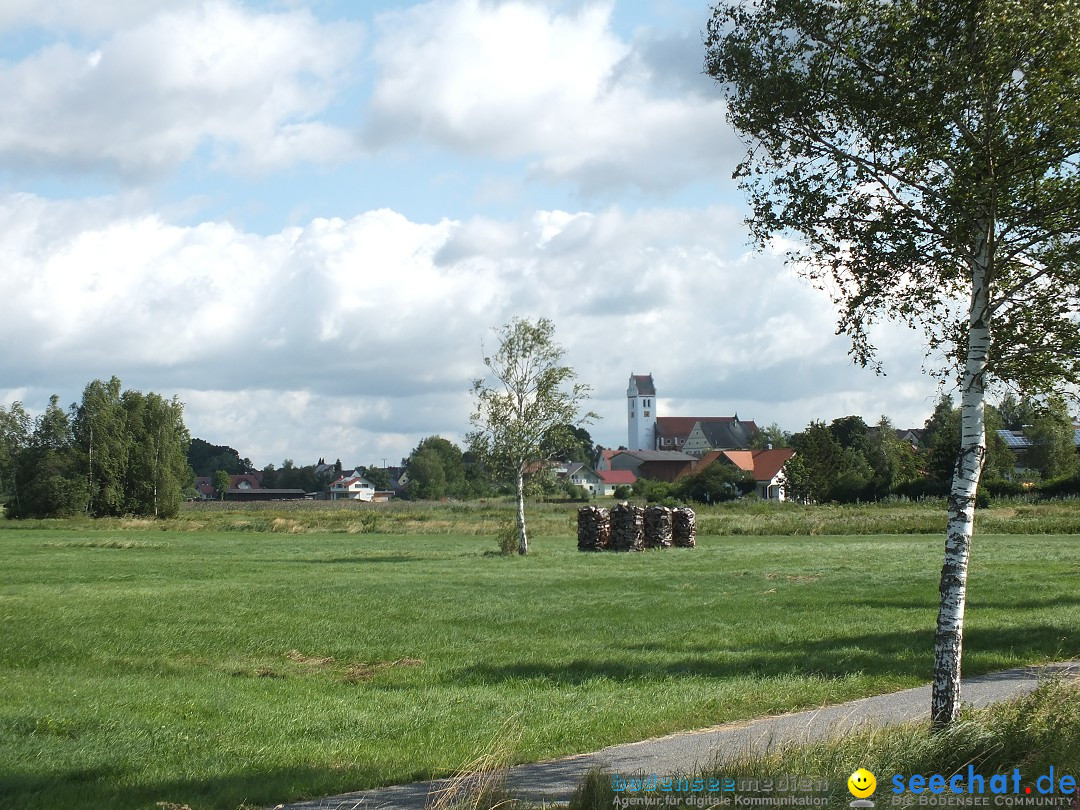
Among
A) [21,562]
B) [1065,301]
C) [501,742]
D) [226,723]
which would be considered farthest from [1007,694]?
[21,562]

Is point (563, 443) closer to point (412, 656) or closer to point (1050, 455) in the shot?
point (412, 656)

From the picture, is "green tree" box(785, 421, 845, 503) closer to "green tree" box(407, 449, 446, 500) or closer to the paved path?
"green tree" box(407, 449, 446, 500)

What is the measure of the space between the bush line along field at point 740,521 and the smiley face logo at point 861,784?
4794 cm

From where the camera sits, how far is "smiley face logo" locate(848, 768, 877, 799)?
7.76 meters

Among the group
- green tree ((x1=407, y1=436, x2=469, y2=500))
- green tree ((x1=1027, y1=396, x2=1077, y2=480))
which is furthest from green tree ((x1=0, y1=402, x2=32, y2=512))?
green tree ((x1=1027, y1=396, x2=1077, y2=480))

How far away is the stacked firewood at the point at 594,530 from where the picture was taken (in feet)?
155

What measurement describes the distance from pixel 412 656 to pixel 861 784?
11051 millimetres

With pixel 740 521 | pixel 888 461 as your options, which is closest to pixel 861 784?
pixel 740 521

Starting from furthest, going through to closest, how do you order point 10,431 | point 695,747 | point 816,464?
1. point 10,431
2. point 816,464
3. point 695,747

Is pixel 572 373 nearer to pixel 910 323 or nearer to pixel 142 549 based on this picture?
pixel 142 549

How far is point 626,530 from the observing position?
1868 inches

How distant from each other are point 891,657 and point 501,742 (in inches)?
333

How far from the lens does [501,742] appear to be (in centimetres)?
1018

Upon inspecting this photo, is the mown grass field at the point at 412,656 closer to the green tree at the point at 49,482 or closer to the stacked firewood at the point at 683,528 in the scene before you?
the stacked firewood at the point at 683,528
